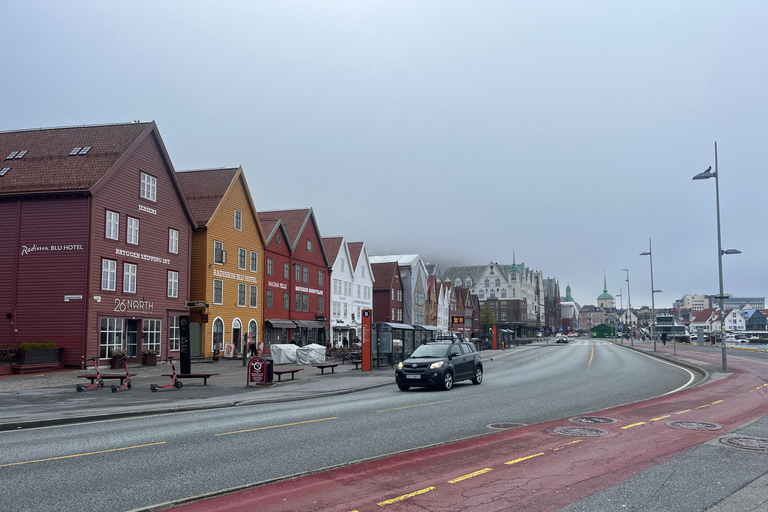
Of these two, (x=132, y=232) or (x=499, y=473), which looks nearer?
(x=499, y=473)

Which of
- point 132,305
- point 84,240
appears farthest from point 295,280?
point 84,240

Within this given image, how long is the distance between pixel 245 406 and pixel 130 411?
3012mm

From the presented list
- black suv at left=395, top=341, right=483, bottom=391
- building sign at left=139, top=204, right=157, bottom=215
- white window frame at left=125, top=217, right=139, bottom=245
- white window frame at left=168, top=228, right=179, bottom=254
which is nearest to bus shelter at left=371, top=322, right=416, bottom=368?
black suv at left=395, top=341, right=483, bottom=391

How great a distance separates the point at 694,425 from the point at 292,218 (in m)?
42.5

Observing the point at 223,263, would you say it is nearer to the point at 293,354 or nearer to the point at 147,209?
Answer: the point at 147,209

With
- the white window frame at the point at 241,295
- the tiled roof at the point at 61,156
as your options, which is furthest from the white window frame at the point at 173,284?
the tiled roof at the point at 61,156

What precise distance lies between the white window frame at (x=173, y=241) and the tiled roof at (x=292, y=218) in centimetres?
1333

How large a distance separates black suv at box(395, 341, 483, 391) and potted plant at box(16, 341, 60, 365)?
15.9m

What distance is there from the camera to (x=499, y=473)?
7.64 meters

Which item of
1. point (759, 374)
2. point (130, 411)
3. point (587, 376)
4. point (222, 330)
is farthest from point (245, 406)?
point (222, 330)

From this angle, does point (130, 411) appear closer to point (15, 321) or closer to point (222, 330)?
point (15, 321)

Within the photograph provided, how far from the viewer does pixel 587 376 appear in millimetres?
24656

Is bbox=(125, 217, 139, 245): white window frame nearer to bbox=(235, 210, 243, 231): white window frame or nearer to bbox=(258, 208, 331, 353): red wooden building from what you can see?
bbox=(235, 210, 243, 231): white window frame

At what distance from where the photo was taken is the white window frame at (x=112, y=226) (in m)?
29.4
